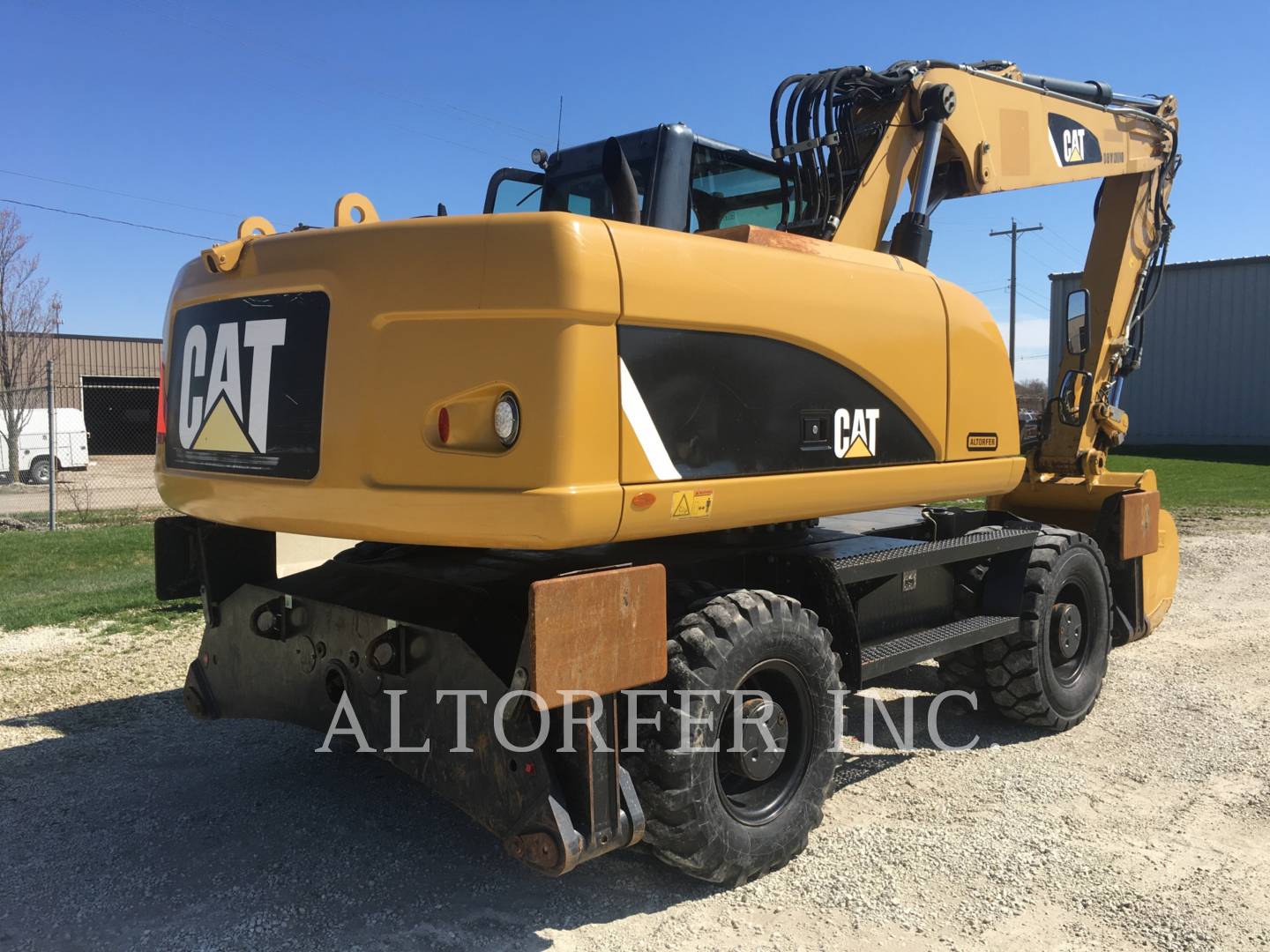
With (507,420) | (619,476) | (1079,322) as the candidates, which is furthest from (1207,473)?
(507,420)

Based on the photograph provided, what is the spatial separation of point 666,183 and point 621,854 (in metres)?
2.76

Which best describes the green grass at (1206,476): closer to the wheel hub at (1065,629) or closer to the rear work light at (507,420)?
the wheel hub at (1065,629)

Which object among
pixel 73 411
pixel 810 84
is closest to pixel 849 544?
pixel 810 84

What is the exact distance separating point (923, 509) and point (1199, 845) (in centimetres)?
233

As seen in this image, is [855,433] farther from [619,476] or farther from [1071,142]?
[1071,142]

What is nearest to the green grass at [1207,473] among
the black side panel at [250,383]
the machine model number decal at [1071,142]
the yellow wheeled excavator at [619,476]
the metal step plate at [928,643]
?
the machine model number decal at [1071,142]

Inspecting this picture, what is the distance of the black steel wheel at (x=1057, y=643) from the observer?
5.35m

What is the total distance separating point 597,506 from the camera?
3088mm

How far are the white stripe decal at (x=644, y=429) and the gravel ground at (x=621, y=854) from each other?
1.56 m

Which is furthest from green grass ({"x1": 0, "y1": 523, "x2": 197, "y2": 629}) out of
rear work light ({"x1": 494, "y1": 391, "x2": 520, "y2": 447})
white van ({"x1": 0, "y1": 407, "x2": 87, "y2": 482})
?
white van ({"x1": 0, "y1": 407, "x2": 87, "y2": 482})

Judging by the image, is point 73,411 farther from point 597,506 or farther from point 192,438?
point 597,506

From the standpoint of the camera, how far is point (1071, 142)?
21.5ft

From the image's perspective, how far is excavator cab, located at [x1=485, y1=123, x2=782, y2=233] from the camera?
14.1 ft

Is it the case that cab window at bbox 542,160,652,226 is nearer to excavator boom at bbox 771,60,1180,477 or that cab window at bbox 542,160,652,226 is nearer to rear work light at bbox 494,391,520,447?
excavator boom at bbox 771,60,1180,477
